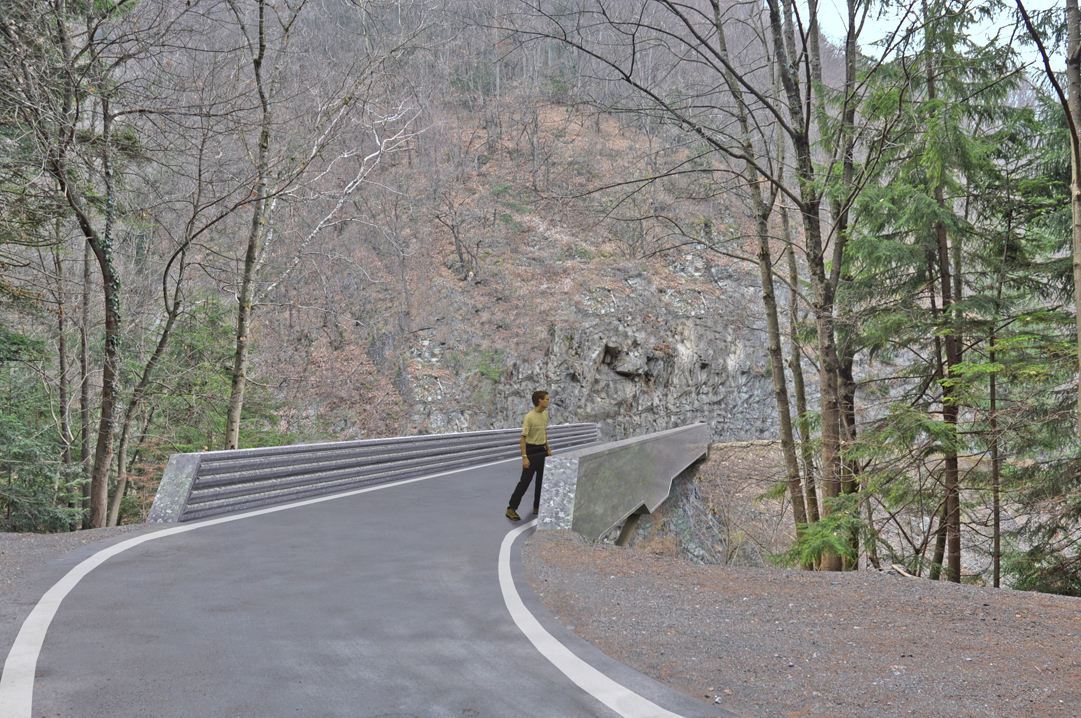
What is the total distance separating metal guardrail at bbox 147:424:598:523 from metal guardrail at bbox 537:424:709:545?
13.3ft

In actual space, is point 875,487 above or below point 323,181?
below

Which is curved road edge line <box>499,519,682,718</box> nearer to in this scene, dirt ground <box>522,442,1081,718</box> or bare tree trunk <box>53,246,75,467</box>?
dirt ground <box>522,442,1081,718</box>

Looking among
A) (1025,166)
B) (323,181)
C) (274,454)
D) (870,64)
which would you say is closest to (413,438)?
(274,454)

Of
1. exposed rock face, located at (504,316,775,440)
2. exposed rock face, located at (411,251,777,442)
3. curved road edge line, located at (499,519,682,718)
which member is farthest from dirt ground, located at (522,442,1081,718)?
exposed rock face, located at (504,316,775,440)

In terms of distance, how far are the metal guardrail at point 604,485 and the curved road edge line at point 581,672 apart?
10.1ft

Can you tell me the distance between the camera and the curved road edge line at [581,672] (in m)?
3.07

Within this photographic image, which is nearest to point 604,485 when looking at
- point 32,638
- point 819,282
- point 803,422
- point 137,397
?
point 819,282

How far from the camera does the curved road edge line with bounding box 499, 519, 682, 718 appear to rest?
307cm

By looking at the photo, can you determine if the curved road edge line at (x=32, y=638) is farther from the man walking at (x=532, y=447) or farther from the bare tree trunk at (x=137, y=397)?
the bare tree trunk at (x=137, y=397)

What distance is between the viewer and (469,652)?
12.6 feet

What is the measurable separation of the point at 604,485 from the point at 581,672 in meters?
6.83

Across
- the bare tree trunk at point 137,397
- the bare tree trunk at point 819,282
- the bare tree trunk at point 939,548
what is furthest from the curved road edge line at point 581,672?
the bare tree trunk at point 137,397

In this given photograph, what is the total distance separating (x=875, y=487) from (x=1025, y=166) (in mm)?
6188

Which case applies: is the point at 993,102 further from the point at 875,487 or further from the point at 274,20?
the point at 274,20
